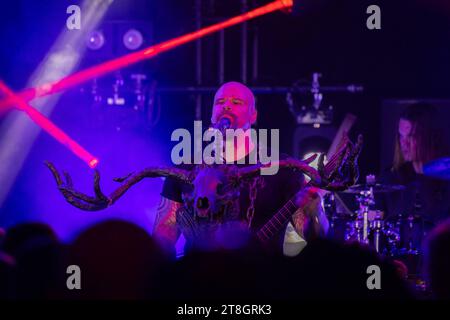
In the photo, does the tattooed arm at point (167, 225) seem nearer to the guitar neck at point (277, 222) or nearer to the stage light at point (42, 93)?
the guitar neck at point (277, 222)

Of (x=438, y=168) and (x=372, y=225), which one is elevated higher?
(x=438, y=168)

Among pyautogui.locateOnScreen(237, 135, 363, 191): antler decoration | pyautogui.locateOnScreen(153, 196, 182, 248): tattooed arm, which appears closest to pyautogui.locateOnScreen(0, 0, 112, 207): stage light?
pyautogui.locateOnScreen(153, 196, 182, 248): tattooed arm

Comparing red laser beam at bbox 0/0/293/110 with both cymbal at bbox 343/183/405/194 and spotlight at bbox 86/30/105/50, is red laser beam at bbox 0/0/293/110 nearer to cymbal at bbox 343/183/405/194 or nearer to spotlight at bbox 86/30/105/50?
spotlight at bbox 86/30/105/50

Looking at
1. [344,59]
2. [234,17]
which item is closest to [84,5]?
[234,17]

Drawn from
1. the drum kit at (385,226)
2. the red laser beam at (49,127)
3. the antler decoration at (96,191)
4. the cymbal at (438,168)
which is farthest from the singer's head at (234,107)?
the red laser beam at (49,127)

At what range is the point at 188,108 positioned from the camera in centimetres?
816

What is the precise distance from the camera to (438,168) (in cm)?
690

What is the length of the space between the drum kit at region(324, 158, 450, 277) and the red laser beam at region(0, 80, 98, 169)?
9.40 feet

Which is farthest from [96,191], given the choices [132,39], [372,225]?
[132,39]

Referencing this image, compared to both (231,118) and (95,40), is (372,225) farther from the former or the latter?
(95,40)

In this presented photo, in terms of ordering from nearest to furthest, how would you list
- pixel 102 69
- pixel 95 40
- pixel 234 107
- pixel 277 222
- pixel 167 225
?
pixel 277 222
pixel 167 225
pixel 234 107
pixel 95 40
pixel 102 69

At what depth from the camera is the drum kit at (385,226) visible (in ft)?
22.6

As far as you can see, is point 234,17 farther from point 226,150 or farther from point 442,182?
point 226,150

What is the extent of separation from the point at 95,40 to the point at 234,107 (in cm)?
402
